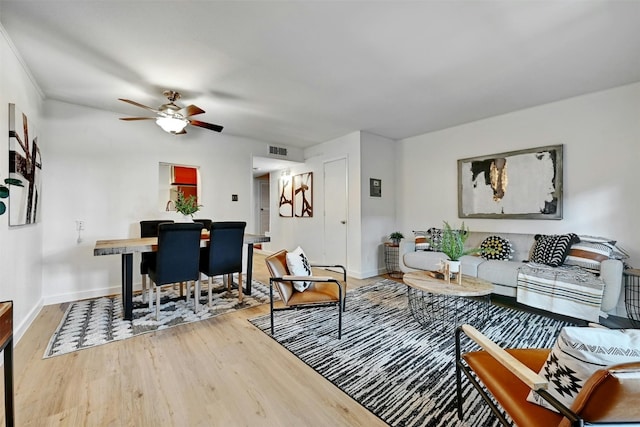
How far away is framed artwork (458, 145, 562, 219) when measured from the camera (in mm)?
3377

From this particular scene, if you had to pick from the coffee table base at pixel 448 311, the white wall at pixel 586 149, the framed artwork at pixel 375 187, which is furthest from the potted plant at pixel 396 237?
the coffee table base at pixel 448 311

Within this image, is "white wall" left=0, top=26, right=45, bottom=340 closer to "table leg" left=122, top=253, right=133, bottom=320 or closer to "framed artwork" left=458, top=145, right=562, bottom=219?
"table leg" left=122, top=253, right=133, bottom=320

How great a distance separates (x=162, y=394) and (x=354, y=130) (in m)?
4.09

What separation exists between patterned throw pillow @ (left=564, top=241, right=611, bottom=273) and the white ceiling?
5.61ft

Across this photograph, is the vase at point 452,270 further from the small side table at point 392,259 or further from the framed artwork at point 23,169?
the framed artwork at point 23,169

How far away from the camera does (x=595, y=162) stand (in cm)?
310

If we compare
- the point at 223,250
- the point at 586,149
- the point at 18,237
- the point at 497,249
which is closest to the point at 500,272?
the point at 497,249

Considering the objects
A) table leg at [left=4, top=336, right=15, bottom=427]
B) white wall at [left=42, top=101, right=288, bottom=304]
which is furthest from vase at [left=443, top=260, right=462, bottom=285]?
white wall at [left=42, top=101, right=288, bottom=304]

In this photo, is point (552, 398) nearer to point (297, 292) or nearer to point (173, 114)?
point (297, 292)

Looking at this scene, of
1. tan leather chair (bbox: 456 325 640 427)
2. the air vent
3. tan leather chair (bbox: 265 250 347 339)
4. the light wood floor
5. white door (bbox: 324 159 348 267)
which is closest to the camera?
tan leather chair (bbox: 456 325 640 427)

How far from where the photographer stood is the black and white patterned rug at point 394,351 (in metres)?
1.54

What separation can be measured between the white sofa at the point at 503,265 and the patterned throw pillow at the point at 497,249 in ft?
0.31

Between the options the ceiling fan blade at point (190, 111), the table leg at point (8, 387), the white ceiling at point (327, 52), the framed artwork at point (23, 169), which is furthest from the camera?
the ceiling fan blade at point (190, 111)

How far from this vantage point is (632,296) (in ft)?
8.77
